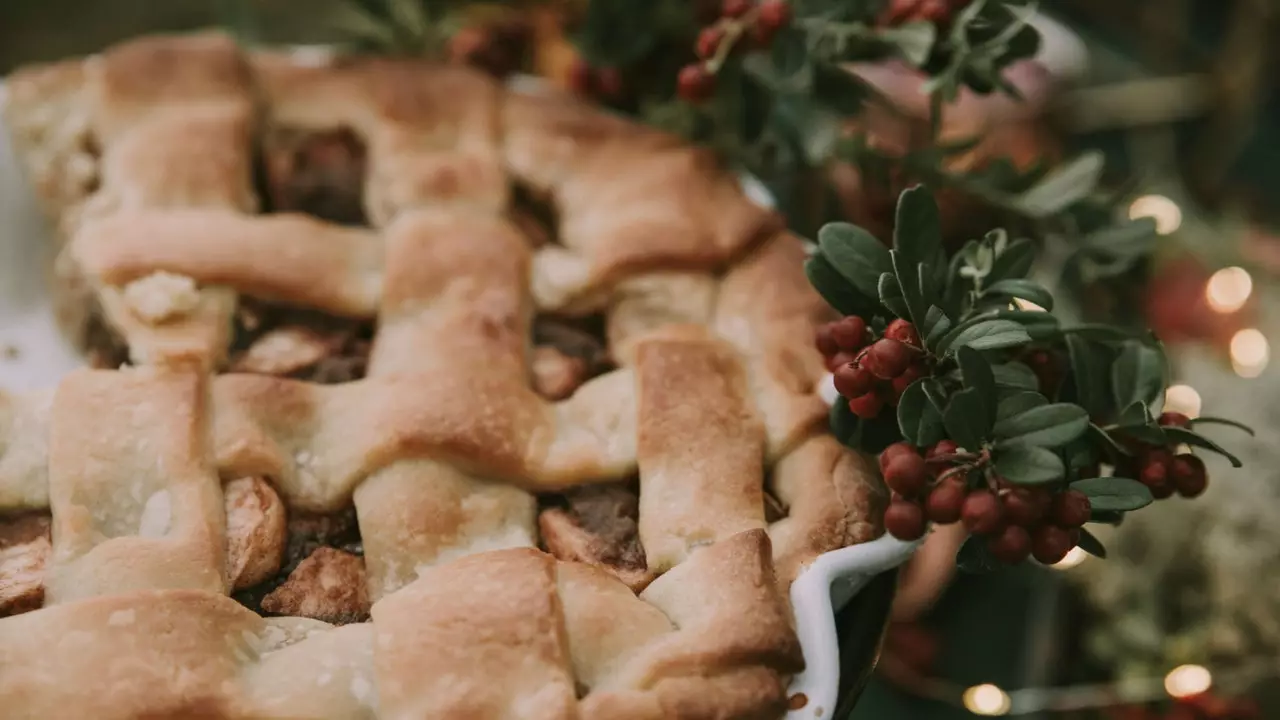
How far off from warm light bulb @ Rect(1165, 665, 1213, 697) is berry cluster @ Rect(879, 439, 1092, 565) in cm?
58

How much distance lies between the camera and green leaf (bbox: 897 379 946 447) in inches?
24.3

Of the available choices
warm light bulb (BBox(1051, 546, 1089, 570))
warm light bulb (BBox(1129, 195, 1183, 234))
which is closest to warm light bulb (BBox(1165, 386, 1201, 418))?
Result: warm light bulb (BBox(1051, 546, 1089, 570))

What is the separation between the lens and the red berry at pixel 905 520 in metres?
0.62

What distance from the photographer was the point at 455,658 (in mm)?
580

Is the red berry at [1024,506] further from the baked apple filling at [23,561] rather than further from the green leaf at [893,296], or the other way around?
the baked apple filling at [23,561]

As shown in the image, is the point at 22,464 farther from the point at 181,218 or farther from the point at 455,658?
the point at 455,658

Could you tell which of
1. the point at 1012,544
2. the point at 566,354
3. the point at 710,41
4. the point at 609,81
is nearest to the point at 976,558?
the point at 1012,544

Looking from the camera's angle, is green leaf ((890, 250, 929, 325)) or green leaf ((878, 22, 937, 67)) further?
green leaf ((878, 22, 937, 67))

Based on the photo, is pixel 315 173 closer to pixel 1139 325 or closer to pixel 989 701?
pixel 1139 325

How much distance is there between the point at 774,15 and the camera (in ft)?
2.65

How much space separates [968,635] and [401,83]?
0.92 metres

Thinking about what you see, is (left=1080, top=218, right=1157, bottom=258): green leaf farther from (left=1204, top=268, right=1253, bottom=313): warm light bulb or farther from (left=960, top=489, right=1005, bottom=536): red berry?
(left=1204, top=268, right=1253, bottom=313): warm light bulb

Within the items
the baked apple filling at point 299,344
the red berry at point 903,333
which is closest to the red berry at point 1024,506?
the red berry at point 903,333

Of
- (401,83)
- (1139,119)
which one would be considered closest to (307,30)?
(401,83)
